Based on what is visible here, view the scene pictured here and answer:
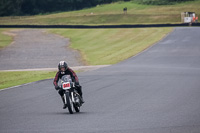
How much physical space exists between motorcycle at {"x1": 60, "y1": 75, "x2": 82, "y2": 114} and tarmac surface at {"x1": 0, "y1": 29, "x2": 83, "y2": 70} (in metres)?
19.1

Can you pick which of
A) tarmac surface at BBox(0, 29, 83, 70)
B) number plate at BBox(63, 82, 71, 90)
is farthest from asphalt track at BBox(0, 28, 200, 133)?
tarmac surface at BBox(0, 29, 83, 70)

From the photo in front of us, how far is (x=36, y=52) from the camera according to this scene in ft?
135

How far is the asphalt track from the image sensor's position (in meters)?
9.26

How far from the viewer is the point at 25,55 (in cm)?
3891

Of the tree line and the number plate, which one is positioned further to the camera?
the tree line

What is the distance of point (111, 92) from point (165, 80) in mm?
4587

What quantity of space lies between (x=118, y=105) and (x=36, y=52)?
96.4 feet

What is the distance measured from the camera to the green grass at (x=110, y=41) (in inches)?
1414

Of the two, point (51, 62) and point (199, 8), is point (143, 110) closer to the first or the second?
point (51, 62)

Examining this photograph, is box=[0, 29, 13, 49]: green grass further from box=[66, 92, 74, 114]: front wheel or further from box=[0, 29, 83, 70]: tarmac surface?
box=[66, 92, 74, 114]: front wheel

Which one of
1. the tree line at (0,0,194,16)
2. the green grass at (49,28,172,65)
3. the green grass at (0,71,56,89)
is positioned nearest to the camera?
the green grass at (0,71,56,89)

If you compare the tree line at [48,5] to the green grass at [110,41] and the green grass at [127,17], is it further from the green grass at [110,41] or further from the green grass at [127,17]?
the green grass at [110,41]

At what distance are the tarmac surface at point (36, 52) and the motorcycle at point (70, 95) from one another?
19130mm

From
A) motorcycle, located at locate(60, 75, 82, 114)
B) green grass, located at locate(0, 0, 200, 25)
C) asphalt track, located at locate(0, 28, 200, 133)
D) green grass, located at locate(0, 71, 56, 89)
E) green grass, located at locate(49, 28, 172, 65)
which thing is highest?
motorcycle, located at locate(60, 75, 82, 114)
